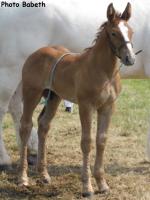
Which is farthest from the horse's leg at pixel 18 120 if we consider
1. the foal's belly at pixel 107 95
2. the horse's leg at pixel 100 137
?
the foal's belly at pixel 107 95

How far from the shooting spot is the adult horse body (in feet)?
18.4

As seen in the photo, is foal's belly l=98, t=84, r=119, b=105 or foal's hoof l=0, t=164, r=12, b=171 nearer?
foal's belly l=98, t=84, r=119, b=105

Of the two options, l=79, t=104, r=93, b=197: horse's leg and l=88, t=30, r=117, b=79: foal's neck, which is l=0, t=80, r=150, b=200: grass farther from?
l=88, t=30, r=117, b=79: foal's neck

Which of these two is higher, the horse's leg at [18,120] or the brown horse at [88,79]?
the brown horse at [88,79]

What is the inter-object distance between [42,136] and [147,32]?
1548 millimetres

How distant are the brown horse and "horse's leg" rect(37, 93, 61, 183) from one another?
30 millimetres

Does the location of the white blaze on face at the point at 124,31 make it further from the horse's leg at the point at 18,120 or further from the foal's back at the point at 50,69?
the horse's leg at the point at 18,120

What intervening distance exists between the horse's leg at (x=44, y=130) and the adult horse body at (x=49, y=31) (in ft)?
1.76

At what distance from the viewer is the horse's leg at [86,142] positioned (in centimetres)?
452

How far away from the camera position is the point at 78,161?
6148 millimetres

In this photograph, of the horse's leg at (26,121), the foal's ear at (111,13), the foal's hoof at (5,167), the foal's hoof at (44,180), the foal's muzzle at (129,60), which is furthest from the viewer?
the foal's hoof at (5,167)

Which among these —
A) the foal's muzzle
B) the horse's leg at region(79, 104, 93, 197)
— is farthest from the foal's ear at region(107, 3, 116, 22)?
the horse's leg at region(79, 104, 93, 197)

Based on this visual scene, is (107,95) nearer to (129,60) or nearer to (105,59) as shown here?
(105,59)

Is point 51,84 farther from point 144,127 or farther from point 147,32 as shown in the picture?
point 144,127
